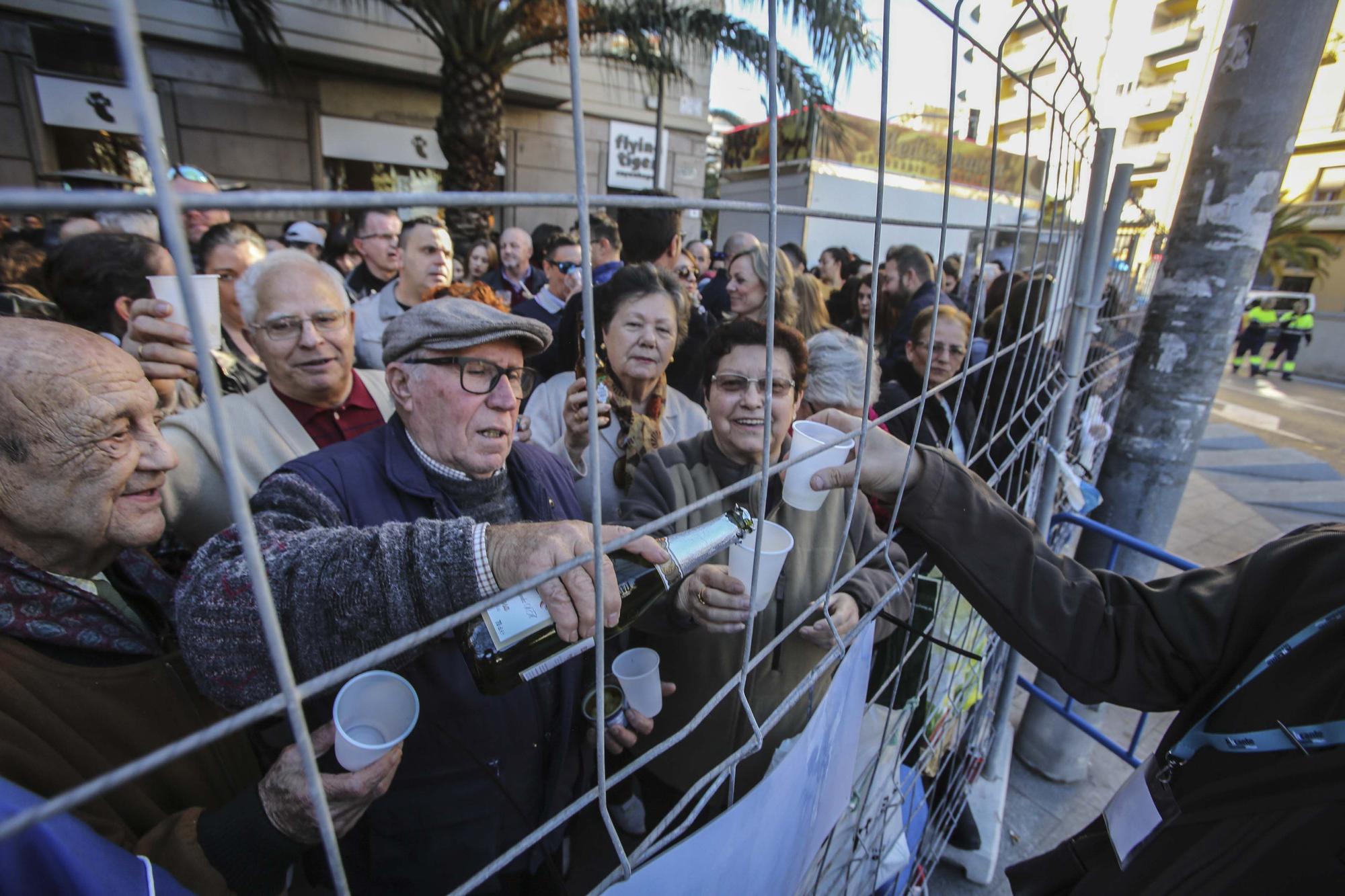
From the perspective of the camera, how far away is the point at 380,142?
10.4 metres

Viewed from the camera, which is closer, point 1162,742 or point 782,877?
point 782,877

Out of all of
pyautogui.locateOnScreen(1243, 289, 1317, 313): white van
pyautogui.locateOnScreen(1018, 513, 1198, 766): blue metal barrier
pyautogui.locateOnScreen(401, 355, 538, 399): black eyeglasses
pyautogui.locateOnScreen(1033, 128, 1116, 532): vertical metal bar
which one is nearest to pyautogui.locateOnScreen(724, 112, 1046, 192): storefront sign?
pyautogui.locateOnScreen(1243, 289, 1317, 313): white van

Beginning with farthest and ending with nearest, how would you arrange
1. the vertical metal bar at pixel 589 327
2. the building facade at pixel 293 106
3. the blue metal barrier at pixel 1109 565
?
the building facade at pixel 293 106
the blue metal barrier at pixel 1109 565
the vertical metal bar at pixel 589 327

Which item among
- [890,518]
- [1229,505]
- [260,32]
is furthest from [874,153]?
[890,518]

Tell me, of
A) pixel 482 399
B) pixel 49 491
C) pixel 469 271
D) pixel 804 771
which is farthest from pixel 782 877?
pixel 469 271

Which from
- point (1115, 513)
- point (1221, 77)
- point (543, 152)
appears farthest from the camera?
point (543, 152)

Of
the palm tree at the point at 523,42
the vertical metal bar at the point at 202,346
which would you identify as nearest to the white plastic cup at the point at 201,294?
the vertical metal bar at the point at 202,346

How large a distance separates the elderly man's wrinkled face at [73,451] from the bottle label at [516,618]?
2.44 feet

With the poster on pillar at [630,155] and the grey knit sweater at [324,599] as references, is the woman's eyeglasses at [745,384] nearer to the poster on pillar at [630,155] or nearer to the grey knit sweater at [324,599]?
the grey knit sweater at [324,599]

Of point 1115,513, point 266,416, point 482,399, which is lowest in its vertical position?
point 1115,513

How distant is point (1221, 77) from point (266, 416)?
3371mm

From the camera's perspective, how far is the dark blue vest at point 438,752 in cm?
124

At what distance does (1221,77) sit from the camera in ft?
7.35

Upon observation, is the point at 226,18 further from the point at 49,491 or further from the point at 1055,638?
the point at 1055,638
